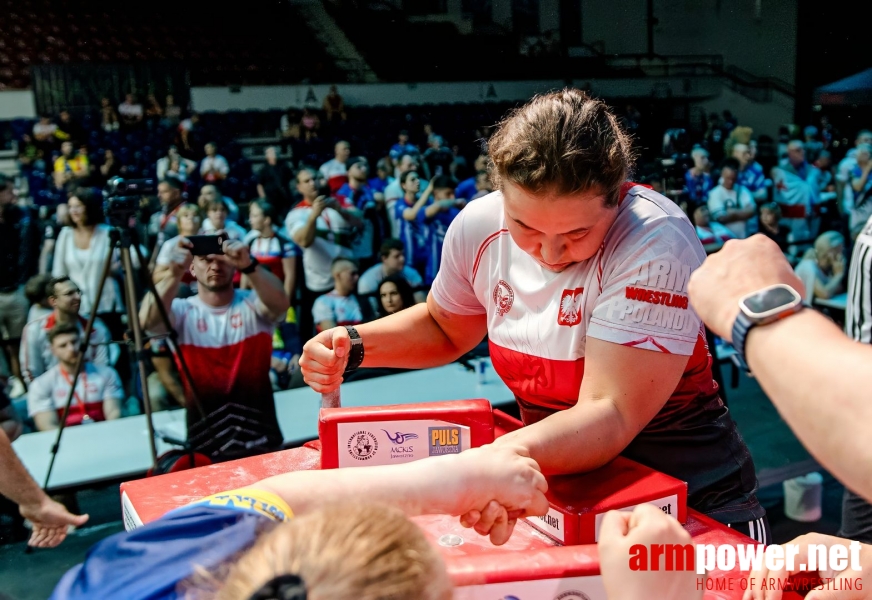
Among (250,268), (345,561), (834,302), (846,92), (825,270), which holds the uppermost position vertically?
(846,92)

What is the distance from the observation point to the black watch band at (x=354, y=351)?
1.34 metres

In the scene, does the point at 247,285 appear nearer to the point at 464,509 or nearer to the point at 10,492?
the point at 10,492

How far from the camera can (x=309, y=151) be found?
5340mm

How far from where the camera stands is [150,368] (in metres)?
3.66

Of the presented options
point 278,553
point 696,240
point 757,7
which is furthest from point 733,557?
point 757,7

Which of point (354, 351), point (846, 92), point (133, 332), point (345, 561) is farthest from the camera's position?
point (846, 92)

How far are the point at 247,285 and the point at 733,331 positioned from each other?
134 inches

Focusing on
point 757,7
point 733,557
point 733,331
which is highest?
point 757,7

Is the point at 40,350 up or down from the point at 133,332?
down

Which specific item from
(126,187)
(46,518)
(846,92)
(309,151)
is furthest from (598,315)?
(846,92)

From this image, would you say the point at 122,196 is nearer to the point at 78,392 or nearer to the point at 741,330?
the point at 78,392

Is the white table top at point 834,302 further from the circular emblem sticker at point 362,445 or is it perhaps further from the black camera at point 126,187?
the circular emblem sticker at point 362,445
